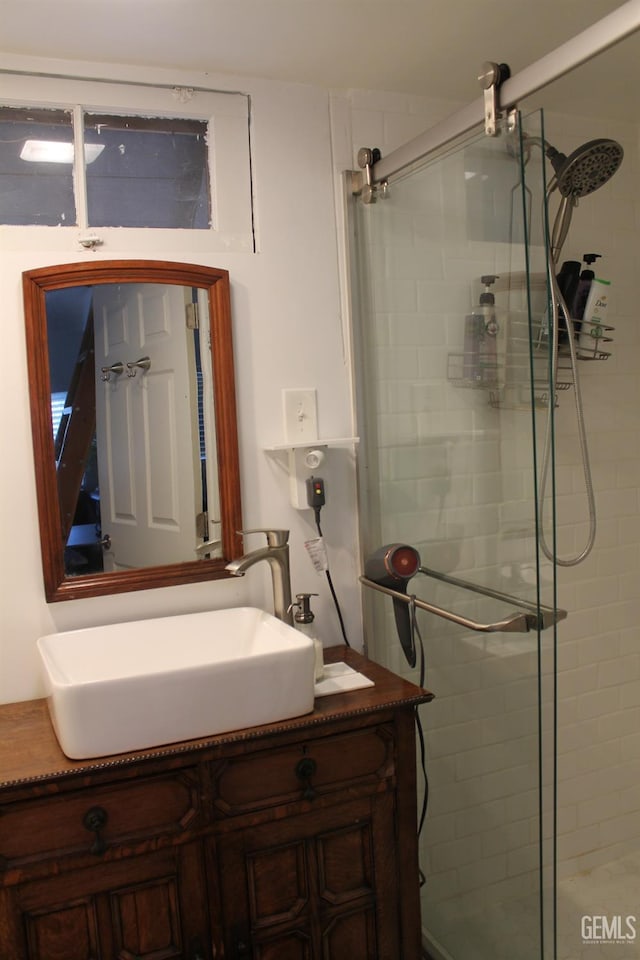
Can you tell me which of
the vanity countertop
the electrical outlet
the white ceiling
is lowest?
the vanity countertop

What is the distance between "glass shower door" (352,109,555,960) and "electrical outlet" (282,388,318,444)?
6.2 inches

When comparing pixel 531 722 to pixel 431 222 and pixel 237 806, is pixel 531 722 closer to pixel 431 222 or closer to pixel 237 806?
pixel 237 806

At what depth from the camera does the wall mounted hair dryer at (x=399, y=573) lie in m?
1.93

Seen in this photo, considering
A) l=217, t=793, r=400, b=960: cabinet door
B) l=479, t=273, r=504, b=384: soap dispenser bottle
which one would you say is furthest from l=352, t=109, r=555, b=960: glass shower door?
l=217, t=793, r=400, b=960: cabinet door

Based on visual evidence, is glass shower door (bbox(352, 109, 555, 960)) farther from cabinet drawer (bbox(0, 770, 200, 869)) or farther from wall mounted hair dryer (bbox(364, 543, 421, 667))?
cabinet drawer (bbox(0, 770, 200, 869))

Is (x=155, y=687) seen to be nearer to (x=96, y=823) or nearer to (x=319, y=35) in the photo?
(x=96, y=823)

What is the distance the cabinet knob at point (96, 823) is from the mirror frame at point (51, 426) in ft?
1.85

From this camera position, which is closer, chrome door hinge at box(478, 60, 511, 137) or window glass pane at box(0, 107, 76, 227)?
chrome door hinge at box(478, 60, 511, 137)

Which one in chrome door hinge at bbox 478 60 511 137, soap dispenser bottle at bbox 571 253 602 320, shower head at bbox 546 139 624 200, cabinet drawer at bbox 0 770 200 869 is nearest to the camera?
cabinet drawer at bbox 0 770 200 869

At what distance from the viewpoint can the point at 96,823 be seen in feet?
4.91

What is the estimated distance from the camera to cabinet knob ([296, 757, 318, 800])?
167cm

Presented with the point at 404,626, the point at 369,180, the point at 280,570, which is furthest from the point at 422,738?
the point at 369,180

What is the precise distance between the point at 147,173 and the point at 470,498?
1.14 meters

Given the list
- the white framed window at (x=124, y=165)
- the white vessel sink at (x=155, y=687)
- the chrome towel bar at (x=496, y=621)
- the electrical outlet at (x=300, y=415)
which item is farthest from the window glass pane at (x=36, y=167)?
the chrome towel bar at (x=496, y=621)
